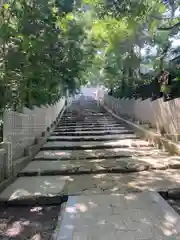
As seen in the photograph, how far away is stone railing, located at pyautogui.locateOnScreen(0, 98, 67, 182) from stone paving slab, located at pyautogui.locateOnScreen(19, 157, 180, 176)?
449 millimetres

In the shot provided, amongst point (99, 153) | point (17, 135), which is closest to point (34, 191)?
point (17, 135)

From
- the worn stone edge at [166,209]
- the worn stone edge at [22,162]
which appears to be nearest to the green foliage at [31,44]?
the worn stone edge at [22,162]

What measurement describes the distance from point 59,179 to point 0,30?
274 cm

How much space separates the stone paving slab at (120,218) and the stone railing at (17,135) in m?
1.42

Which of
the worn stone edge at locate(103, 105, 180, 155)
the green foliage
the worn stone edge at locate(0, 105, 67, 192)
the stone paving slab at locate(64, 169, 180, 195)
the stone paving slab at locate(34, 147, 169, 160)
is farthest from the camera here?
the stone paving slab at locate(34, 147, 169, 160)

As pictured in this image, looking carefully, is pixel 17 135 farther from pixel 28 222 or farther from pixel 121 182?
pixel 28 222

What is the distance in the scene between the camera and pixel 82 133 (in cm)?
988

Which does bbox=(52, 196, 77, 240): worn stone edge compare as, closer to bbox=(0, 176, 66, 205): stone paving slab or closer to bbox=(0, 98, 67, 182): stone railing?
bbox=(0, 176, 66, 205): stone paving slab

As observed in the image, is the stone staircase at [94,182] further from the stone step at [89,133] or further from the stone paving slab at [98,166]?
the stone step at [89,133]

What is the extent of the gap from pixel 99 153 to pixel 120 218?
380 cm

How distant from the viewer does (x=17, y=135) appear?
546 centimetres

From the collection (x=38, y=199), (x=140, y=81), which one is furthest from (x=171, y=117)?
(x=140, y=81)

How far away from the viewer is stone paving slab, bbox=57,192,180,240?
2686 millimetres

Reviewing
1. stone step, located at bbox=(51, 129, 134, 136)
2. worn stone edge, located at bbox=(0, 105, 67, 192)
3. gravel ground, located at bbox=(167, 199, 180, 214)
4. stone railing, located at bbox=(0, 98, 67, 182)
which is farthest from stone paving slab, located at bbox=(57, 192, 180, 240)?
stone step, located at bbox=(51, 129, 134, 136)
